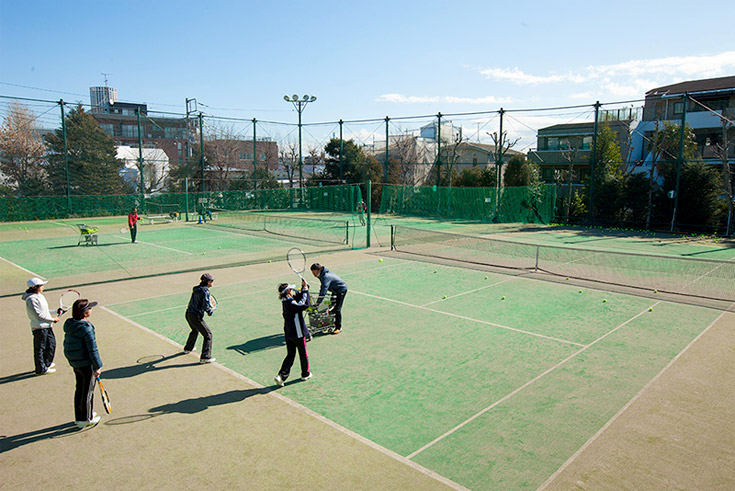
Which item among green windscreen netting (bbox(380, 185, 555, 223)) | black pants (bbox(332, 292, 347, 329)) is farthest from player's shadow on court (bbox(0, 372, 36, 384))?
green windscreen netting (bbox(380, 185, 555, 223))

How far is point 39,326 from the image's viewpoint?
8.47 meters

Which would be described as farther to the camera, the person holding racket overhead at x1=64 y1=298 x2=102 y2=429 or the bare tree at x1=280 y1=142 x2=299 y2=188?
the bare tree at x1=280 y1=142 x2=299 y2=188

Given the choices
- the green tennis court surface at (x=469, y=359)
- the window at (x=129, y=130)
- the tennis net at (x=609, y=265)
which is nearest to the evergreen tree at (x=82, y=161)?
the tennis net at (x=609, y=265)

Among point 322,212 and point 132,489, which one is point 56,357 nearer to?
point 132,489

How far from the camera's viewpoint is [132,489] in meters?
5.31

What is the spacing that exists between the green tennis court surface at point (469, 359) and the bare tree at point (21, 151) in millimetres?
33100

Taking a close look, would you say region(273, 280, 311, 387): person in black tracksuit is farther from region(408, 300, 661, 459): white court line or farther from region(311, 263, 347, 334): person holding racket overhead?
region(408, 300, 661, 459): white court line

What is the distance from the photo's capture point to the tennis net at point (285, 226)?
2644cm

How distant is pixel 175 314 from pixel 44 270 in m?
8.89

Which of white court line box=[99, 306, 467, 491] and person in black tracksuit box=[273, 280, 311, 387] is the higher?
person in black tracksuit box=[273, 280, 311, 387]

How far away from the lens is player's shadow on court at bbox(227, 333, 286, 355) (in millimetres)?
9734

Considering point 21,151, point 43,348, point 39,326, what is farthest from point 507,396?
point 21,151

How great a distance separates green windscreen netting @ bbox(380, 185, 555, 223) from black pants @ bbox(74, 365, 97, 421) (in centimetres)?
3424

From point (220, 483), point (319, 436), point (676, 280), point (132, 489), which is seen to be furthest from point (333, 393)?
point (676, 280)
